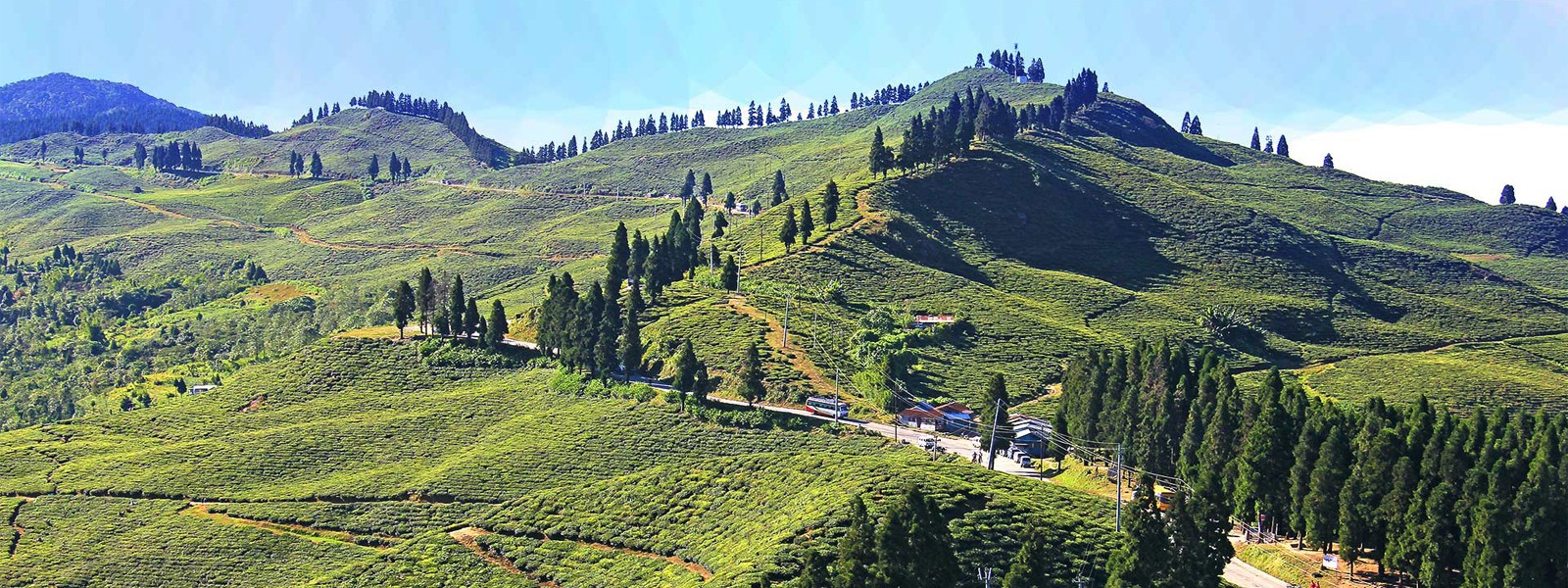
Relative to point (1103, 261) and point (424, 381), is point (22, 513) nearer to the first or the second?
point (424, 381)

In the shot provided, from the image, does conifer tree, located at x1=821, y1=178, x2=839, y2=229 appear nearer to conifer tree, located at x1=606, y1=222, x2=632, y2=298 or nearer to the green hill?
conifer tree, located at x1=606, y1=222, x2=632, y2=298

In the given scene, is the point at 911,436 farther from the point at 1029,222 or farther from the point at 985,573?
the point at 1029,222

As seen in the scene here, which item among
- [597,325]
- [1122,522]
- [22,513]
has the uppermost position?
[597,325]

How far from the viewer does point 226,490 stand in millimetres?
98000

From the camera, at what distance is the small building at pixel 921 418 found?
99188mm

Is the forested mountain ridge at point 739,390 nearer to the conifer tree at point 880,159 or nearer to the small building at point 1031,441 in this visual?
the conifer tree at point 880,159

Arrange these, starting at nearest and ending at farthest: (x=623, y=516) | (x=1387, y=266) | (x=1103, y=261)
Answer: (x=623, y=516) → (x=1103, y=261) → (x=1387, y=266)

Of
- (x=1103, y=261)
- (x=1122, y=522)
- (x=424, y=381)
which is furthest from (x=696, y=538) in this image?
(x=1103, y=261)

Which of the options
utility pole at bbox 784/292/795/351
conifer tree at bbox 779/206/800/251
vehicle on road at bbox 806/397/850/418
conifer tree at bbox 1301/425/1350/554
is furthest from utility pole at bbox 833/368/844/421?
conifer tree at bbox 779/206/800/251

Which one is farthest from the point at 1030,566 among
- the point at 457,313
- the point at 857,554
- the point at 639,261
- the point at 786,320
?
the point at 639,261

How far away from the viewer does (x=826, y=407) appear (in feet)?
330

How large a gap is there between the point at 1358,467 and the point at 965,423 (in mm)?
35306

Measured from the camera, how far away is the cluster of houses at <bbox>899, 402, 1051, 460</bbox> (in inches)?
3615

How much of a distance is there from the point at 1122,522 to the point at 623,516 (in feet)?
107
